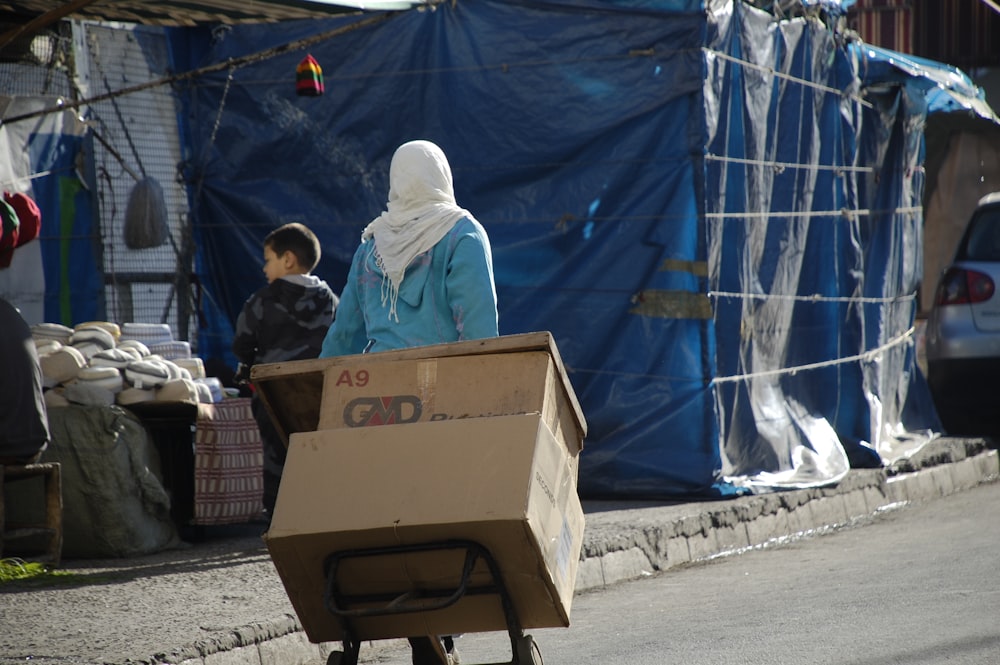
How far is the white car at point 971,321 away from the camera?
32.4ft

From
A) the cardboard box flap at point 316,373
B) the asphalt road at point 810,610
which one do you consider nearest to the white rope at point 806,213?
the asphalt road at point 810,610

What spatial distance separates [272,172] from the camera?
9078 mm

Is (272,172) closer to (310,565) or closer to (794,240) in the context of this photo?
(794,240)

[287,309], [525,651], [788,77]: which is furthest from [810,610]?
[788,77]

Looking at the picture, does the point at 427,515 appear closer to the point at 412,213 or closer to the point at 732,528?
the point at 412,213

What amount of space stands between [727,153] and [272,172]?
314 cm

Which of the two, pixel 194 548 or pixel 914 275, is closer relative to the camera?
pixel 194 548

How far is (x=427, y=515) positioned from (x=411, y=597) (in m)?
0.27

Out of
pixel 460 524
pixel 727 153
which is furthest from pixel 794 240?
pixel 460 524

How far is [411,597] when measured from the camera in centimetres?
336

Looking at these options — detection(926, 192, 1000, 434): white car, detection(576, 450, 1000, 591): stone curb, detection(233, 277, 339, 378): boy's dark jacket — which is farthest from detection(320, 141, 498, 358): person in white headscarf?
detection(926, 192, 1000, 434): white car

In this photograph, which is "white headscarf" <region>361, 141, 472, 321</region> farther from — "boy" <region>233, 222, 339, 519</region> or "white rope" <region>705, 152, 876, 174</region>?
"white rope" <region>705, 152, 876, 174</region>

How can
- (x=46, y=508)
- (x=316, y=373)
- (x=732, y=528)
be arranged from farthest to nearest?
(x=732, y=528), (x=46, y=508), (x=316, y=373)

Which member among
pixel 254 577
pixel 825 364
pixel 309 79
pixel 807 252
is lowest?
pixel 254 577
